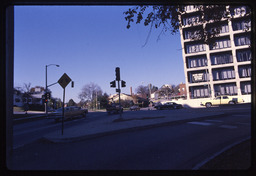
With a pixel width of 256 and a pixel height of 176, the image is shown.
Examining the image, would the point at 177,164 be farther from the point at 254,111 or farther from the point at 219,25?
the point at 219,25

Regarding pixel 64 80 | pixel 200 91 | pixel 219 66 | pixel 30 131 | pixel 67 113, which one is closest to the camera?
pixel 64 80

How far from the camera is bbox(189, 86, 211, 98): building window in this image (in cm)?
3300

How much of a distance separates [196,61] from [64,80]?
31965mm

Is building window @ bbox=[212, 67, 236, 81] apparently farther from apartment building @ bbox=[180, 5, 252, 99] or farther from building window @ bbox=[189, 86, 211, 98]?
building window @ bbox=[189, 86, 211, 98]

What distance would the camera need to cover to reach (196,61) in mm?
32469

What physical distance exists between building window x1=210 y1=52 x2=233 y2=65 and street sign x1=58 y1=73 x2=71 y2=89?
109ft

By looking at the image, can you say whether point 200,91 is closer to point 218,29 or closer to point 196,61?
point 196,61

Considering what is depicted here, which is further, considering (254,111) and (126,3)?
(126,3)

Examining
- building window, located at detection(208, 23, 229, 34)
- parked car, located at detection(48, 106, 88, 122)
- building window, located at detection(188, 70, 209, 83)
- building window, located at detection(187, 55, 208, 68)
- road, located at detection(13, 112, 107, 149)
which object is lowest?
road, located at detection(13, 112, 107, 149)

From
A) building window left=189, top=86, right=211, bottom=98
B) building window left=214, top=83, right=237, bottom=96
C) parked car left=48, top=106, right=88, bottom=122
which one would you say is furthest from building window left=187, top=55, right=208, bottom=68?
parked car left=48, top=106, right=88, bottom=122

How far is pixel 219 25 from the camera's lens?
4957 millimetres

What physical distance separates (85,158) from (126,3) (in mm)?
3808

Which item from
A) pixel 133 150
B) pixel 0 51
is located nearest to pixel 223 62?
pixel 133 150

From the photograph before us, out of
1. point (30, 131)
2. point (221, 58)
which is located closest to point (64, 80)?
point (30, 131)
